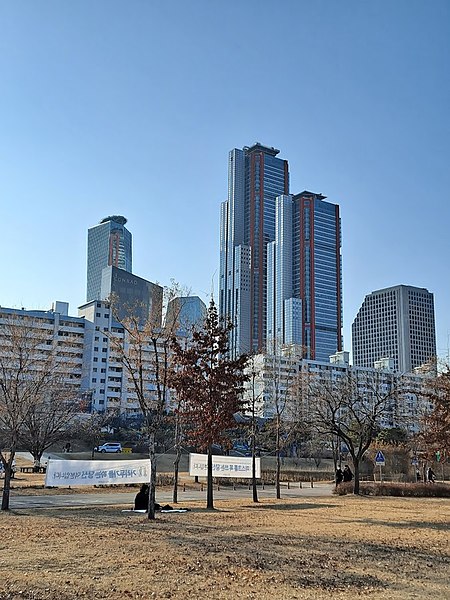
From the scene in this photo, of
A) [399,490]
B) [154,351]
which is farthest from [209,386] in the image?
[399,490]

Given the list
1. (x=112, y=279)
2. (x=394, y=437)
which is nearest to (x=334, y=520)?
(x=394, y=437)

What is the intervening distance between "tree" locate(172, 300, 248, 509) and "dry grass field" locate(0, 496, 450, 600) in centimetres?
496

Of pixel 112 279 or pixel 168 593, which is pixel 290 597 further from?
pixel 112 279

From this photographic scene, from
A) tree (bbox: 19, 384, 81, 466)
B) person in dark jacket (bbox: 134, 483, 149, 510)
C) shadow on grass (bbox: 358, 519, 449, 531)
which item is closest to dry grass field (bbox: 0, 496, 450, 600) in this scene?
shadow on grass (bbox: 358, 519, 449, 531)

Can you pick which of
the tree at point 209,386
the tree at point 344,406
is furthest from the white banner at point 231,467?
the tree at point 209,386

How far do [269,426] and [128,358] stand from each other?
16.9m

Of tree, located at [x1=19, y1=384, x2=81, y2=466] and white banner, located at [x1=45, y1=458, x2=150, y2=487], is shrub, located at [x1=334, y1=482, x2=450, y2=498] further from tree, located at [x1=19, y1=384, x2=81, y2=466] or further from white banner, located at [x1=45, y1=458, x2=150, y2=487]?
tree, located at [x1=19, y1=384, x2=81, y2=466]

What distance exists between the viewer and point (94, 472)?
29.2 metres

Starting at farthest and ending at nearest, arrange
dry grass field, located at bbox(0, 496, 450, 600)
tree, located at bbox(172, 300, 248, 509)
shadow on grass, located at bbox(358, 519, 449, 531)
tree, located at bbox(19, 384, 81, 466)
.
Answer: tree, located at bbox(19, 384, 81, 466), tree, located at bbox(172, 300, 248, 509), shadow on grass, located at bbox(358, 519, 449, 531), dry grass field, located at bbox(0, 496, 450, 600)

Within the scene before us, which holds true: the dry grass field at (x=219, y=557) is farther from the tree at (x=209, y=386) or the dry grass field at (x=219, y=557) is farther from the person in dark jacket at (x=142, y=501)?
the tree at (x=209, y=386)

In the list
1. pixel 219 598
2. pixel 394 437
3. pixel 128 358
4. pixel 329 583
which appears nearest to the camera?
pixel 219 598

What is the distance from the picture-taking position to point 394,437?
6700cm

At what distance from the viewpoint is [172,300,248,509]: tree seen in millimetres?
24188

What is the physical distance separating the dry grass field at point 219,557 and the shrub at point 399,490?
539 inches
